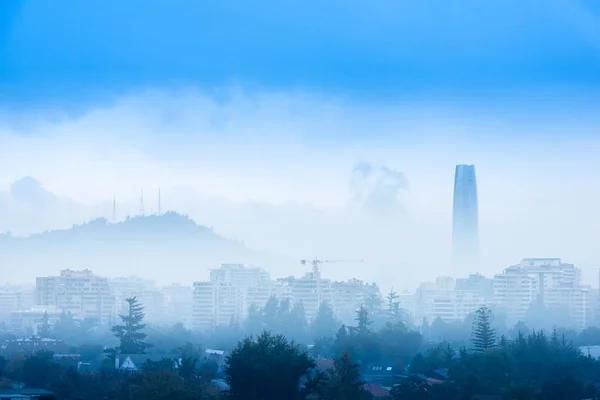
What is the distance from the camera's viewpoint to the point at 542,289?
4811 inches

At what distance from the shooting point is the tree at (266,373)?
2883 cm

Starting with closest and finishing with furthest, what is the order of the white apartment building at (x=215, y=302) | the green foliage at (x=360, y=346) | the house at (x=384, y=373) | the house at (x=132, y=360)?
the house at (x=384, y=373)
the house at (x=132, y=360)
the green foliage at (x=360, y=346)
the white apartment building at (x=215, y=302)

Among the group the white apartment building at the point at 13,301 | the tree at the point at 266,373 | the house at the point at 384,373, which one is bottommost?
the house at the point at 384,373

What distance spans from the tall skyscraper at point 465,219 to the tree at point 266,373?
147m

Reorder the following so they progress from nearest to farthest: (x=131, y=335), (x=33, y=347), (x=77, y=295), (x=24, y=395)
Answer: (x=24, y=395), (x=131, y=335), (x=33, y=347), (x=77, y=295)

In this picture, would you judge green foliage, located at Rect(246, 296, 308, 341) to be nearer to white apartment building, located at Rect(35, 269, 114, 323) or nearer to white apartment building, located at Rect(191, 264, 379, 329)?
white apartment building, located at Rect(191, 264, 379, 329)

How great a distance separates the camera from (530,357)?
1750 inches

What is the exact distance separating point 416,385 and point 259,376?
6.61 metres

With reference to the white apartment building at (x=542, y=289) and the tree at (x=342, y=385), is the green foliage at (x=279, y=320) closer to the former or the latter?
the white apartment building at (x=542, y=289)

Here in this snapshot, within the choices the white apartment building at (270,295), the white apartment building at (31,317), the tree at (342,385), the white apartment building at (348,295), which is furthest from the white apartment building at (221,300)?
the tree at (342,385)

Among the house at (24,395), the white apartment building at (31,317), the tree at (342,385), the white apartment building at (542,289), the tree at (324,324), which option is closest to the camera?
the house at (24,395)

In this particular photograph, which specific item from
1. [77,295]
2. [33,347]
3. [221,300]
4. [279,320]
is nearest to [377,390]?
[33,347]

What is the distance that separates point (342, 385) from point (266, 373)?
6.16 ft

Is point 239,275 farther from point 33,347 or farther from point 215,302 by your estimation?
point 33,347
